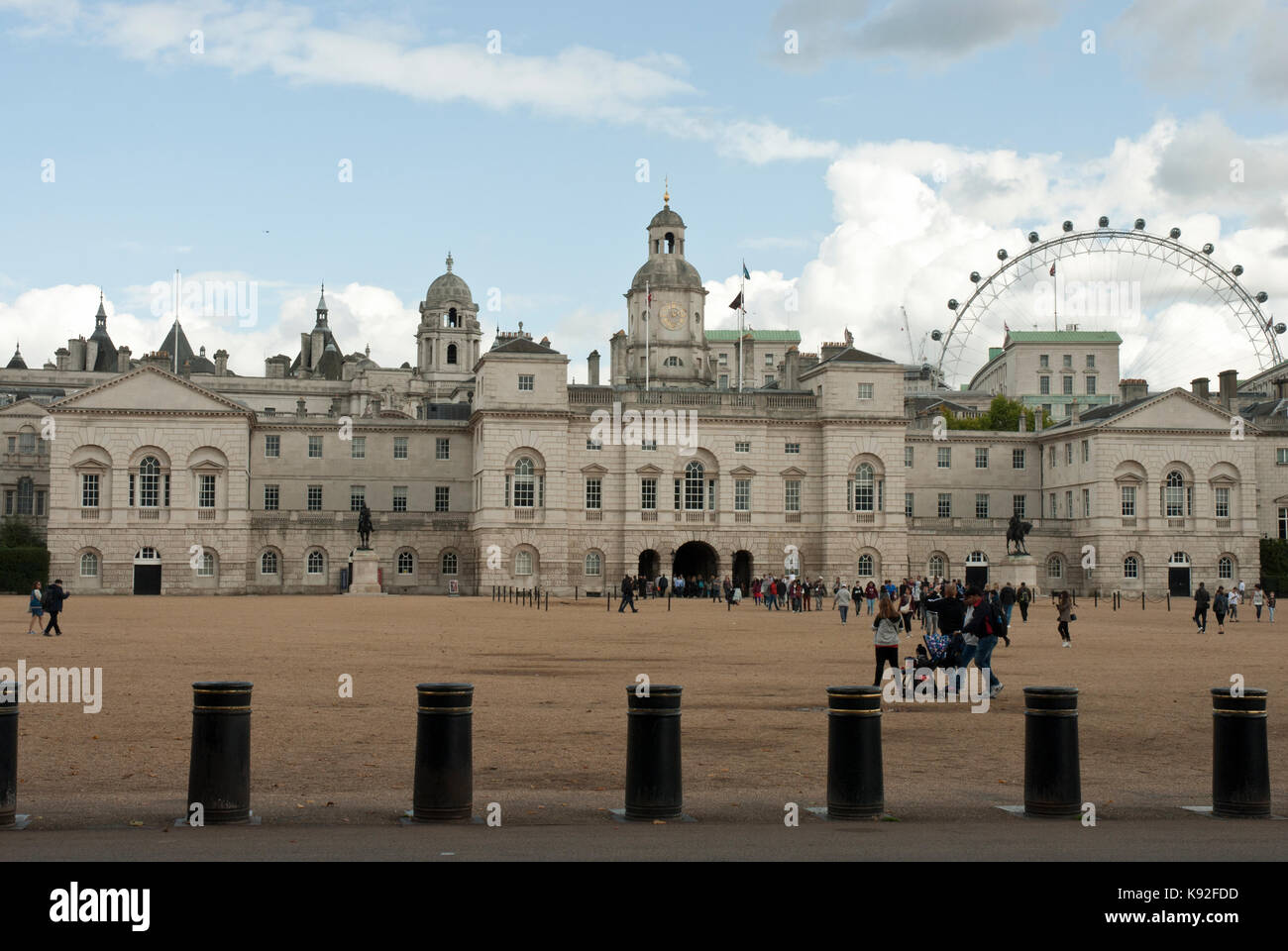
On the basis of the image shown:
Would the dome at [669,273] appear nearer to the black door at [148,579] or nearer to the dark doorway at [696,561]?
the dark doorway at [696,561]

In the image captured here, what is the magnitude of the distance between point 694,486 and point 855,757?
73921mm

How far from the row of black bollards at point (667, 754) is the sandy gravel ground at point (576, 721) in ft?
1.60

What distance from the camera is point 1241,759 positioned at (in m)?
13.4

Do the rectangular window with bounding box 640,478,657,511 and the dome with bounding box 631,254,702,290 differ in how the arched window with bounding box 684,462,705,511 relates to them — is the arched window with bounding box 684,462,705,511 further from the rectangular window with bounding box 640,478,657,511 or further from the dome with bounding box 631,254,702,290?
the dome with bounding box 631,254,702,290

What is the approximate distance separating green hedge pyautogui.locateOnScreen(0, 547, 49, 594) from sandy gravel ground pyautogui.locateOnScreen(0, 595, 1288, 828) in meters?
42.8

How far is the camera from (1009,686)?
1048 inches

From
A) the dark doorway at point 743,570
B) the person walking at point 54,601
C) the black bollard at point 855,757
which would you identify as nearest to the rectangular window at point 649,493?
the dark doorway at point 743,570

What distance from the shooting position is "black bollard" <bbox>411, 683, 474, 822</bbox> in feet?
41.9

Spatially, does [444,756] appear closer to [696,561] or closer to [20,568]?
[20,568]

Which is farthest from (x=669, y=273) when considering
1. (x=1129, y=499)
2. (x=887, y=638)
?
(x=887, y=638)
